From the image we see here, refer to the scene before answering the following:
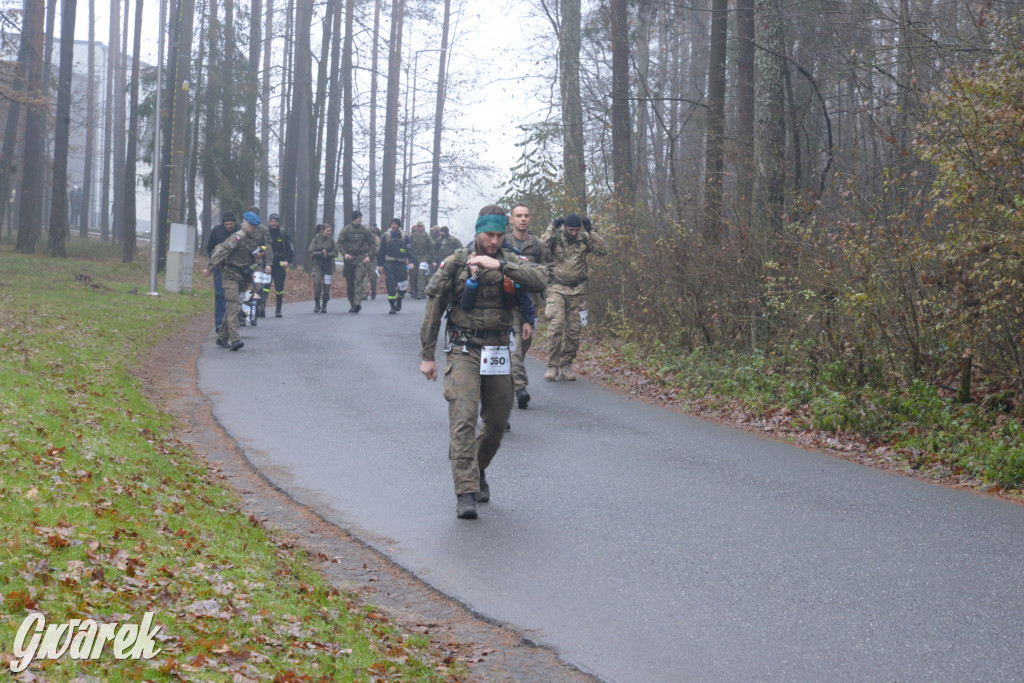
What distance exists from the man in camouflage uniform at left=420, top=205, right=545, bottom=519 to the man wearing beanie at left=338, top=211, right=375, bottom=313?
1699 centimetres

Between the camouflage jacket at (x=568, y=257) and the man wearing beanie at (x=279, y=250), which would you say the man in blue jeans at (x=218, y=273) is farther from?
the camouflage jacket at (x=568, y=257)

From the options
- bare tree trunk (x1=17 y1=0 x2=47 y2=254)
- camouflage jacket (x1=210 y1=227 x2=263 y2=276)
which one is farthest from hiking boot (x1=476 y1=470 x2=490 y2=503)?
bare tree trunk (x1=17 y1=0 x2=47 y2=254)

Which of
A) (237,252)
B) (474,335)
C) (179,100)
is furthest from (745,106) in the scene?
(179,100)

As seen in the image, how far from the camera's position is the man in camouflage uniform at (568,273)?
13.8m

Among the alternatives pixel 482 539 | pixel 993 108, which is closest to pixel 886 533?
pixel 482 539

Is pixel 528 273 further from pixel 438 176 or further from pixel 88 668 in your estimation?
pixel 438 176

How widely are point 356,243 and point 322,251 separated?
0.94m

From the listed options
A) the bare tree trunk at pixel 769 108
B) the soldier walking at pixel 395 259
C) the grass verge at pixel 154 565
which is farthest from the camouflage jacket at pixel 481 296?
the soldier walking at pixel 395 259

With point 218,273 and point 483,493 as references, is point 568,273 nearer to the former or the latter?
point 218,273

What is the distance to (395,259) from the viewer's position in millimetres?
26828

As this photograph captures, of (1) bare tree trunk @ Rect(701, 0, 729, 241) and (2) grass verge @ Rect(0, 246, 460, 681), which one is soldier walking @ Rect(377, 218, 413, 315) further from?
(2) grass verge @ Rect(0, 246, 460, 681)

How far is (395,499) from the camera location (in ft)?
26.5

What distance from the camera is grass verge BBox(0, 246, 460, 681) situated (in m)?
4.44

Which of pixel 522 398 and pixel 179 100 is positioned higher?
pixel 179 100
